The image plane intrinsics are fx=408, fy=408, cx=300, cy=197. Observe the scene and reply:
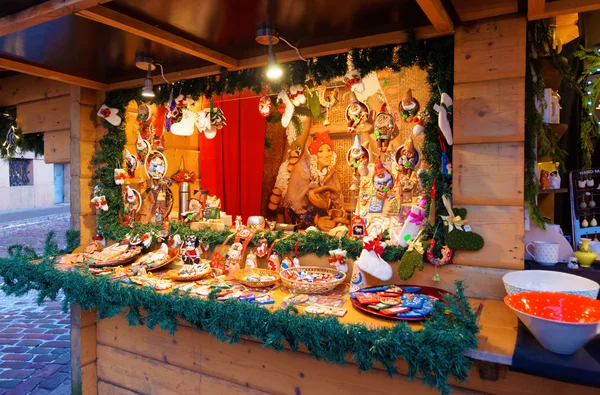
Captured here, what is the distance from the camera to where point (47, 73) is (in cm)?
246

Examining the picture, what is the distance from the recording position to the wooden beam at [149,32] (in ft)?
5.19

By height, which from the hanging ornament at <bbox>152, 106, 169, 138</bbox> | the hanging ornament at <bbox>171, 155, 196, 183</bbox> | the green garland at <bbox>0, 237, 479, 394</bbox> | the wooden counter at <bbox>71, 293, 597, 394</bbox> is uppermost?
the hanging ornament at <bbox>152, 106, 169, 138</bbox>

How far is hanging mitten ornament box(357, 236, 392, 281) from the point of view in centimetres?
186

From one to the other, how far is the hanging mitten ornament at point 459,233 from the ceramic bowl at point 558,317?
0.99ft

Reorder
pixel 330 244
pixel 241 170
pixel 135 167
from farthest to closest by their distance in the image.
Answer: pixel 241 170
pixel 135 167
pixel 330 244

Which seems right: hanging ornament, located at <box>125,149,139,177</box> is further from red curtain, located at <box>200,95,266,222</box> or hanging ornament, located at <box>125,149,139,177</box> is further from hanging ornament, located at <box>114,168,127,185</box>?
red curtain, located at <box>200,95,266,222</box>

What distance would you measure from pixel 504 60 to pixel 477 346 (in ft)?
3.72

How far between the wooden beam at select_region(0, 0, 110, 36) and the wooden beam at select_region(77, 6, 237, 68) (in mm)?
68

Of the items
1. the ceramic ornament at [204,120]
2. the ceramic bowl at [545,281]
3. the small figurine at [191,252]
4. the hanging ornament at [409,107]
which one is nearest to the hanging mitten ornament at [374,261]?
the ceramic bowl at [545,281]

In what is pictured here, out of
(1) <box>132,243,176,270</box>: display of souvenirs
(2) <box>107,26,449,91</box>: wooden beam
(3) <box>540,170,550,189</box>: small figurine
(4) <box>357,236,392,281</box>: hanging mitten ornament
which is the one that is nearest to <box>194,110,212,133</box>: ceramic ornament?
(2) <box>107,26,449,91</box>: wooden beam

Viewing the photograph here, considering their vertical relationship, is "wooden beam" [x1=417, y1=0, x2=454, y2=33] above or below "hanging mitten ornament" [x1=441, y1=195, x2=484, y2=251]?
above

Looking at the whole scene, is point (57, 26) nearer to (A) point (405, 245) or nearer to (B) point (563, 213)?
(A) point (405, 245)

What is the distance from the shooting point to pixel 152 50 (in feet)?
7.15

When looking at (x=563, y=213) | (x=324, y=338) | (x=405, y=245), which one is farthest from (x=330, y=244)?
(x=563, y=213)
